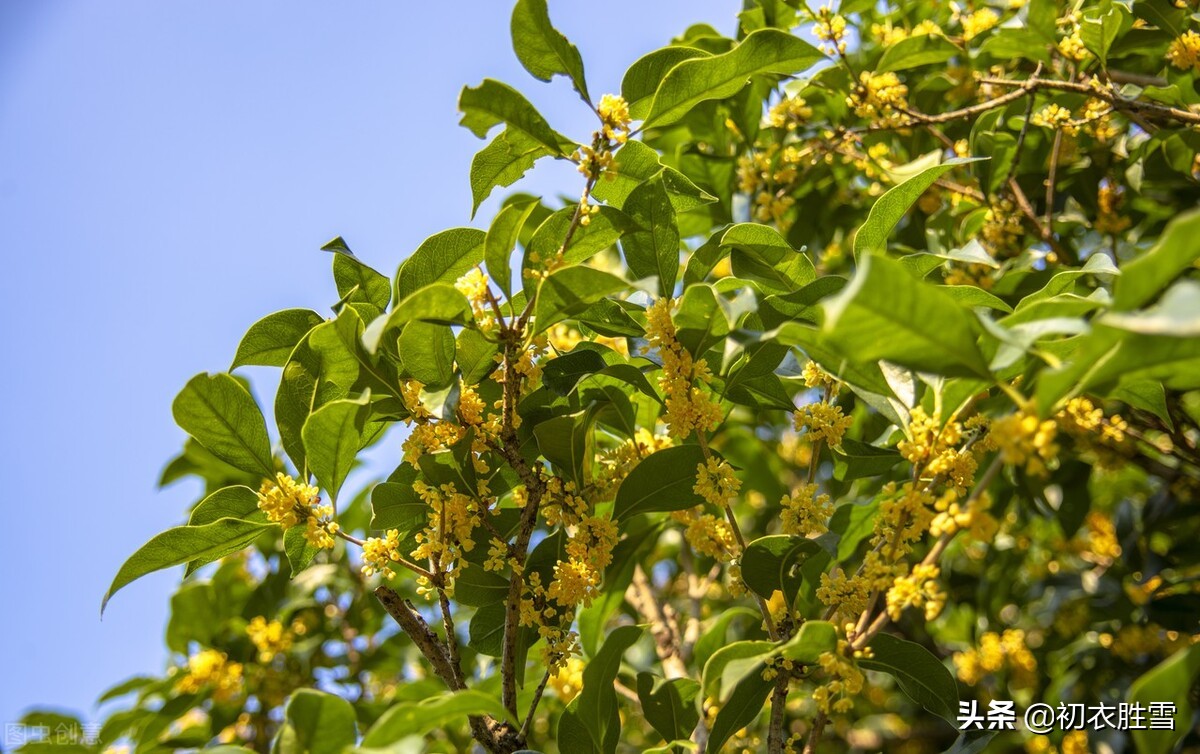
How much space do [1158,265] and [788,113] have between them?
6.94ft

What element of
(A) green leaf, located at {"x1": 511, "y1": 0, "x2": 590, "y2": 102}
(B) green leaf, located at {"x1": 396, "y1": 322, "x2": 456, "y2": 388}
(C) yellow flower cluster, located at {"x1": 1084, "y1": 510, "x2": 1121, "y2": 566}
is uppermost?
(A) green leaf, located at {"x1": 511, "y1": 0, "x2": 590, "y2": 102}

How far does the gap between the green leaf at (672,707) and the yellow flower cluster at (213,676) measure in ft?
6.79

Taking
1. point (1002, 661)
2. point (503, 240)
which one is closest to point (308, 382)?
point (503, 240)

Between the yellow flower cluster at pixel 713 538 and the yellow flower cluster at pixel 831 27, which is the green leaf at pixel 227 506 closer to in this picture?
the yellow flower cluster at pixel 713 538

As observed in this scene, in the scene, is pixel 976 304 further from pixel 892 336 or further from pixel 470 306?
pixel 470 306

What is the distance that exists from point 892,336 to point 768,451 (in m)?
3.03

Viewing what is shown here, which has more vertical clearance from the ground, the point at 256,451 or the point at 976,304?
the point at 256,451

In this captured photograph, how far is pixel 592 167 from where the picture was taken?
1.69m

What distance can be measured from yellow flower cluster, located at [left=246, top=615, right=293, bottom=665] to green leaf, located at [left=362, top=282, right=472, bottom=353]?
2.33 meters

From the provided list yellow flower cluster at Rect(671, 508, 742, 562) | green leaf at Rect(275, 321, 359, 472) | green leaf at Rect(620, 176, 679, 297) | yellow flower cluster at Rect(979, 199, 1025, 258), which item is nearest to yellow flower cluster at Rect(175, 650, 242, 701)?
green leaf at Rect(275, 321, 359, 472)

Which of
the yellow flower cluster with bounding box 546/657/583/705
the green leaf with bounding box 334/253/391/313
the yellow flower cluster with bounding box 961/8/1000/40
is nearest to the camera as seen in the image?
the green leaf with bounding box 334/253/391/313

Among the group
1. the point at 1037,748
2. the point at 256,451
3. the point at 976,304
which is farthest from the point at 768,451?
the point at 256,451

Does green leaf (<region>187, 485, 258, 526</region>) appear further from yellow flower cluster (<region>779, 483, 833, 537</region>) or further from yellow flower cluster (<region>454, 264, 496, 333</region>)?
yellow flower cluster (<region>779, 483, 833, 537</region>)

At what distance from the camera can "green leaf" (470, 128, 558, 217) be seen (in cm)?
174
